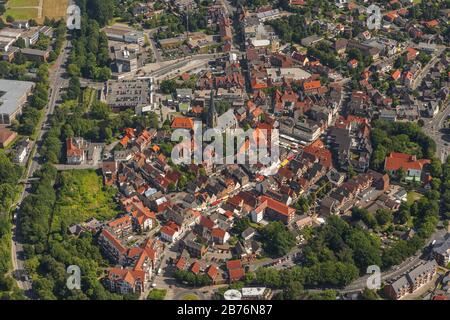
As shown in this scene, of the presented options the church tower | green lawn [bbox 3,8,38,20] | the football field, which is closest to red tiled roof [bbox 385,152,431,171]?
the church tower

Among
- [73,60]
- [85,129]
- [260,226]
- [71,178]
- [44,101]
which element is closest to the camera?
[260,226]

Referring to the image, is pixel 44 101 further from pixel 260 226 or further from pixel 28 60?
pixel 260 226

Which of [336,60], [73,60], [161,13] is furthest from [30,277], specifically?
[161,13]

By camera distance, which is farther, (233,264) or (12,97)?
(12,97)

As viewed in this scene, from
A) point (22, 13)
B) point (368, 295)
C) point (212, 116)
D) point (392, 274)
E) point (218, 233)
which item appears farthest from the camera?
point (22, 13)

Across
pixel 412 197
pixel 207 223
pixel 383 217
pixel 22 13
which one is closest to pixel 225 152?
pixel 207 223

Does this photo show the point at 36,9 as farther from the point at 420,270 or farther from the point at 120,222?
the point at 420,270
